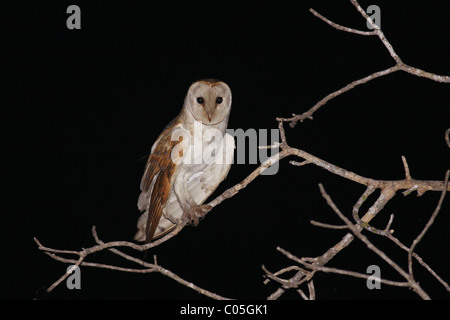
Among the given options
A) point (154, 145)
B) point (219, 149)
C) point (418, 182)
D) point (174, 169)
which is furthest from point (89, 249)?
point (418, 182)

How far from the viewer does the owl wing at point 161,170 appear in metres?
3.09

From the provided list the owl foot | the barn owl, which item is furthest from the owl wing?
the owl foot

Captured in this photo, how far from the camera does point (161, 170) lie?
3.16 metres

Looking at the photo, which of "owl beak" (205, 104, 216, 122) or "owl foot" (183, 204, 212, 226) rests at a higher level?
"owl beak" (205, 104, 216, 122)

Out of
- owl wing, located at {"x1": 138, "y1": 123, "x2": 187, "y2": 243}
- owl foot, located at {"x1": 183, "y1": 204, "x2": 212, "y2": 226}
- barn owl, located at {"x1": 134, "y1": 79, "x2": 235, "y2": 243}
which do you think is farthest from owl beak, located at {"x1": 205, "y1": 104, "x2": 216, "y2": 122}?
owl foot, located at {"x1": 183, "y1": 204, "x2": 212, "y2": 226}

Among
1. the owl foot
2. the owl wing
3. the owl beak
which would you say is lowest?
the owl foot

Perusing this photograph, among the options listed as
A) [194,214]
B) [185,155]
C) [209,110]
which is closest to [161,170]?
[185,155]

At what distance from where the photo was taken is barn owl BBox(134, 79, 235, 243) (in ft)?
10.1

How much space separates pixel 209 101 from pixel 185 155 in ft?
1.36

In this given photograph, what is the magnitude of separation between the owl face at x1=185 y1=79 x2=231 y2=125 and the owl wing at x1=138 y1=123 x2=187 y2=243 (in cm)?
21

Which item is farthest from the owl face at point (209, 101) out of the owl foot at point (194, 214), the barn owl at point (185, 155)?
the owl foot at point (194, 214)

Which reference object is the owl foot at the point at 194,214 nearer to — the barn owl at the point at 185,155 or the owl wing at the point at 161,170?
the barn owl at the point at 185,155

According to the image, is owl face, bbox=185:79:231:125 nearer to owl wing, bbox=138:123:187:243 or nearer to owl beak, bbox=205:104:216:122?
owl beak, bbox=205:104:216:122

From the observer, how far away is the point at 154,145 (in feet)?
11.0
